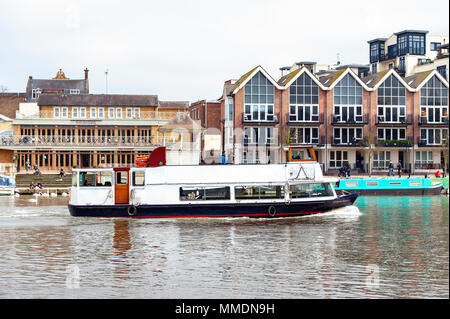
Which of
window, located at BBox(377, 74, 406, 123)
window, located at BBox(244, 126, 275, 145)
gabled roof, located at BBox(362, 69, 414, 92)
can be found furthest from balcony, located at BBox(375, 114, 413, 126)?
window, located at BBox(244, 126, 275, 145)

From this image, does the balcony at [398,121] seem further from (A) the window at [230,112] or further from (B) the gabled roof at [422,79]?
(A) the window at [230,112]

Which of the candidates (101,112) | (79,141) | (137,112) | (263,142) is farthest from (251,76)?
(79,141)

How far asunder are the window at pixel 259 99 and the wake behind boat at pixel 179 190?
41.3 metres

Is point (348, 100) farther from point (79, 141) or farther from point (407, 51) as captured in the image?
point (79, 141)

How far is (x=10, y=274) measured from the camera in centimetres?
1788

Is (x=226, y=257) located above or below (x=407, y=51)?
below

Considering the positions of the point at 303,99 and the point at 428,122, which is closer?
the point at 303,99

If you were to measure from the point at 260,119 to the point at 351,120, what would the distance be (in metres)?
11.7

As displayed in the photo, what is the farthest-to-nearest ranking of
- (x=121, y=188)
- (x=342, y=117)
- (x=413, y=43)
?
1. (x=413, y=43)
2. (x=342, y=117)
3. (x=121, y=188)

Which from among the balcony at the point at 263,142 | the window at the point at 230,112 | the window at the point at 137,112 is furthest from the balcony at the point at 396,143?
the window at the point at 137,112

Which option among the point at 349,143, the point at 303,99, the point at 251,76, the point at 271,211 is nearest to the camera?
the point at 271,211

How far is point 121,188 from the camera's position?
34.2m

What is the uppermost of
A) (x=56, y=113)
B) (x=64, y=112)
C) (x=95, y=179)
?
→ (x=64, y=112)
